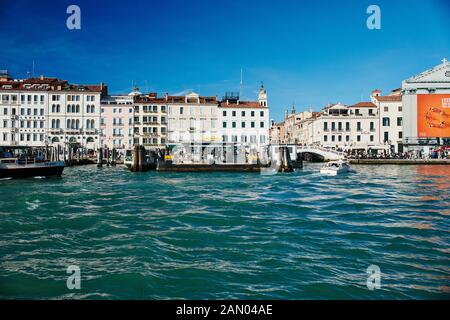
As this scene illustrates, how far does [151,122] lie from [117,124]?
17.5 ft

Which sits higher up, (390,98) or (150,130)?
(390,98)

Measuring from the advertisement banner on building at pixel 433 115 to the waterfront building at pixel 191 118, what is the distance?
1206 inches

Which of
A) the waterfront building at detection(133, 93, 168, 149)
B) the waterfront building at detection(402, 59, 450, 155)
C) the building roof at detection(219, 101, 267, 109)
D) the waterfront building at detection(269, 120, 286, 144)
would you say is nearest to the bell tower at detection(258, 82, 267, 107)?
the building roof at detection(219, 101, 267, 109)

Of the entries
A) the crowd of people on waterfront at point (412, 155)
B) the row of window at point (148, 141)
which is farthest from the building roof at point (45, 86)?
the crowd of people on waterfront at point (412, 155)

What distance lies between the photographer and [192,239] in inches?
351

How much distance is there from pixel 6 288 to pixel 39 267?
0.96 metres

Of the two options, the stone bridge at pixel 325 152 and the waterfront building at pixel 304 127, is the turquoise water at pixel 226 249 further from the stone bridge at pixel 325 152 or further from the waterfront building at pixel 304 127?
the waterfront building at pixel 304 127

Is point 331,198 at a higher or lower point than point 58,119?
lower

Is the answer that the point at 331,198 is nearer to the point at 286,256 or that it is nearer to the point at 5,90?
→ the point at 286,256

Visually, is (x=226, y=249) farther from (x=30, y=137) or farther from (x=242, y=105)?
(x=30, y=137)

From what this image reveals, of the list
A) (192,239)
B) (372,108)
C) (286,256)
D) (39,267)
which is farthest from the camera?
(372,108)

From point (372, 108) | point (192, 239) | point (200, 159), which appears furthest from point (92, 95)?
point (192, 239)

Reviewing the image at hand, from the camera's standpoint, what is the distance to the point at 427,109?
2186 inches

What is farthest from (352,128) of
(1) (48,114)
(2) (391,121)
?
(1) (48,114)
